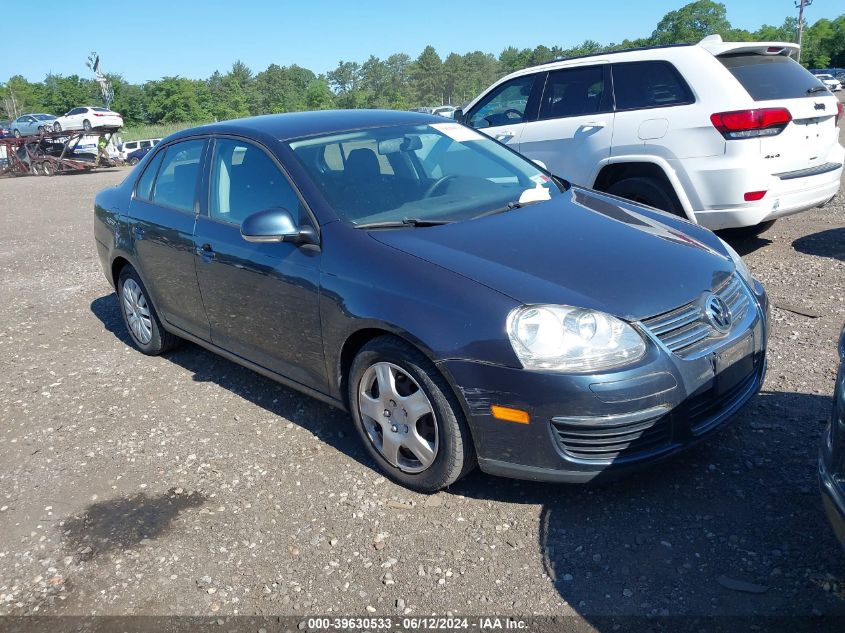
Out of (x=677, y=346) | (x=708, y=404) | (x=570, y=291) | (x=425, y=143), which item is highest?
(x=425, y=143)

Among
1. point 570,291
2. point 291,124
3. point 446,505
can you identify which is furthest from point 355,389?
point 291,124

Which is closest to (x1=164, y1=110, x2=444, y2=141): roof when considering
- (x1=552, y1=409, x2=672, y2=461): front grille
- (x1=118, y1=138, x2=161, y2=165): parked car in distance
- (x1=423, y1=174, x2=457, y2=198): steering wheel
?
(x1=423, y1=174, x2=457, y2=198): steering wheel

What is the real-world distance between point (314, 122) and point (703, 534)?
3016 mm

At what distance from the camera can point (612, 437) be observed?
2850 millimetres

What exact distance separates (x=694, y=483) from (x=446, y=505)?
3.63ft

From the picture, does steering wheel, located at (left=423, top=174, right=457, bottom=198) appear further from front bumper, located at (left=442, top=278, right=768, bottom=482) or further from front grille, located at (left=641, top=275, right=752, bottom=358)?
front grille, located at (left=641, top=275, right=752, bottom=358)

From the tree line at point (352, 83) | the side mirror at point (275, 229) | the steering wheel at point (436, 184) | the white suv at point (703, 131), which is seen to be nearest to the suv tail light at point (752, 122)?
the white suv at point (703, 131)

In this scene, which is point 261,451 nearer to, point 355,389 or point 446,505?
point 355,389

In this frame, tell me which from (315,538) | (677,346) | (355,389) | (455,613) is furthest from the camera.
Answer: (355,389)

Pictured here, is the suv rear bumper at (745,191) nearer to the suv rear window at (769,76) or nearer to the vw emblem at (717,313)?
the suv rear window at (769,76)

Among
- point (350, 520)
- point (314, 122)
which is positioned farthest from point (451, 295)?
point (314, 122)

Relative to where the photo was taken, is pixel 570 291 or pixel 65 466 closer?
pixel 570 291

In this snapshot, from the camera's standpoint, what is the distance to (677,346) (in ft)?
9.48

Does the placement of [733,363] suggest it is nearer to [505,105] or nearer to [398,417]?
[398,417]
